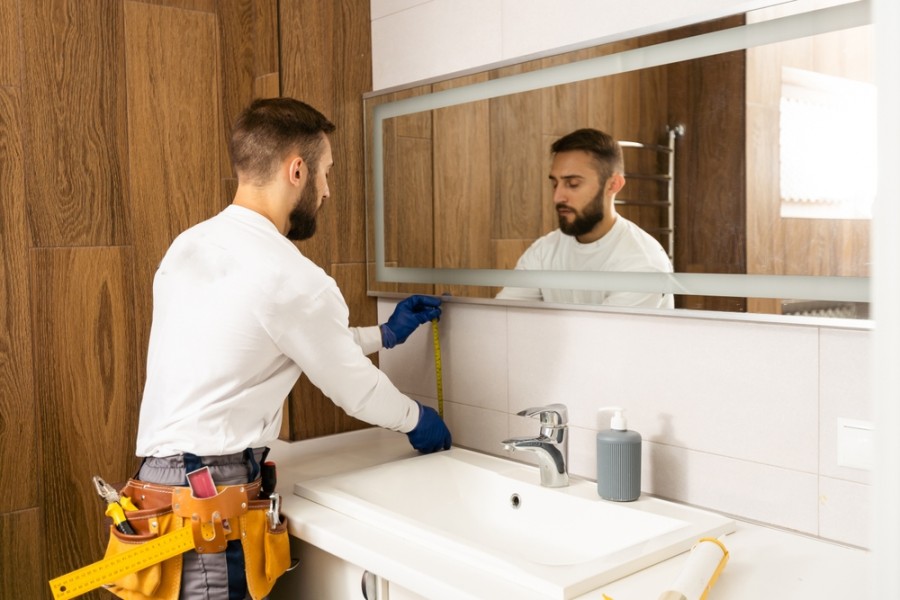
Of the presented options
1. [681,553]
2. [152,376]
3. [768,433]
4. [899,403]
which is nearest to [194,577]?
[152,376]

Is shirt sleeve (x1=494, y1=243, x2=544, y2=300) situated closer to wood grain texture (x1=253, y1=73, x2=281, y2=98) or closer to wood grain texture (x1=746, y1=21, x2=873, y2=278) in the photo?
wood grain texture (x1=746, y1=21, x2=873, y2=278)

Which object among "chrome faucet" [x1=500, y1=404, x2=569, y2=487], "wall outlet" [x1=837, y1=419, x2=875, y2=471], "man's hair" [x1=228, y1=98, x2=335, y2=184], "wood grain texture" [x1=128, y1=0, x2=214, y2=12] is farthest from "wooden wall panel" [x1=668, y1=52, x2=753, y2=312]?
"wood grain texture" [x1=128, y1=0, x2=214, y2=12]

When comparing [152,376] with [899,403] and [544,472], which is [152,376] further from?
[899,403]

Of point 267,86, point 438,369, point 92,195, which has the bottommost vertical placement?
point 438,369

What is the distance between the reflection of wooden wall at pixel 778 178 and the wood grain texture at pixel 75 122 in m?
1.43

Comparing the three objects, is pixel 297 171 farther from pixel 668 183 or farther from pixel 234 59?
pixel 668 183

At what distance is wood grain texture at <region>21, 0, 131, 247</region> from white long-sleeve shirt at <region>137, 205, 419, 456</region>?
1.14 feet

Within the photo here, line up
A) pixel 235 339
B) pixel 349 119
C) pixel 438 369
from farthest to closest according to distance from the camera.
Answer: pixel 349 119 → pixel 438 369 → pixel 235 339

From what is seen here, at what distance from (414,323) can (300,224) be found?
44cm

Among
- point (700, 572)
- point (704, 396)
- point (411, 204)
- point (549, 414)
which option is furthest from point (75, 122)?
point (700, 572)

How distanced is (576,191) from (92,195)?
44.4 inches

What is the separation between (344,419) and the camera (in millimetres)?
2318

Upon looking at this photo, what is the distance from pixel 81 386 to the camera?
1.90m

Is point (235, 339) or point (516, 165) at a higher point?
point (516, 165)
